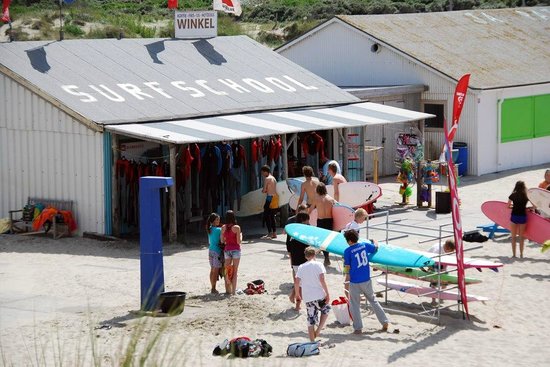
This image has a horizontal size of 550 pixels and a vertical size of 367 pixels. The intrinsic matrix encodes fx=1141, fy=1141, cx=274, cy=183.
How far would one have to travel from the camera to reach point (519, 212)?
19.5 meters

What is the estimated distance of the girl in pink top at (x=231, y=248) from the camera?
1639cm

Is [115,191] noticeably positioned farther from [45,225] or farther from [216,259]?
[216,259]

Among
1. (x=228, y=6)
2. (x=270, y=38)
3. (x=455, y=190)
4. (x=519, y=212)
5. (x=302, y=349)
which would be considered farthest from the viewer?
(x=270, y=38)

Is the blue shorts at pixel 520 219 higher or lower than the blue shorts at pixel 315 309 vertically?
higher

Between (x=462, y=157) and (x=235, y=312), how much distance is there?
15.7 m

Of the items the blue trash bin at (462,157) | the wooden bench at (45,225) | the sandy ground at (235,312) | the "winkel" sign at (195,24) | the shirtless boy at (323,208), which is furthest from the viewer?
the blue trash bin at (462,157)

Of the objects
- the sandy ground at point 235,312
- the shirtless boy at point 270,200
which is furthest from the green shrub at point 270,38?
the sandy ground at point 235,312

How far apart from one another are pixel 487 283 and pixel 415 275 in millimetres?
2248

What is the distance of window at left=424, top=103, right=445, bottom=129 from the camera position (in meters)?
30.9

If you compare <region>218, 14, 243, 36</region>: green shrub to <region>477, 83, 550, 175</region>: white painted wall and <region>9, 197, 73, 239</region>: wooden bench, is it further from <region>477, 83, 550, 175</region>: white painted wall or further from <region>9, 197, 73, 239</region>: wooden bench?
<region>9, 197, 73, 239</region>: wooden bench

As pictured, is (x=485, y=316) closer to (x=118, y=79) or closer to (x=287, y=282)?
(x=287, y=282)

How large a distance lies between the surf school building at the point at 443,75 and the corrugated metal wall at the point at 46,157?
913 centimetres

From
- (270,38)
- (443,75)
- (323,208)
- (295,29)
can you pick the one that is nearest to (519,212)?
(323,208)

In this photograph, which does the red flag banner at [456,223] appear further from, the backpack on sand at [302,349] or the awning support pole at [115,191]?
the awning support pole at [115,191]
